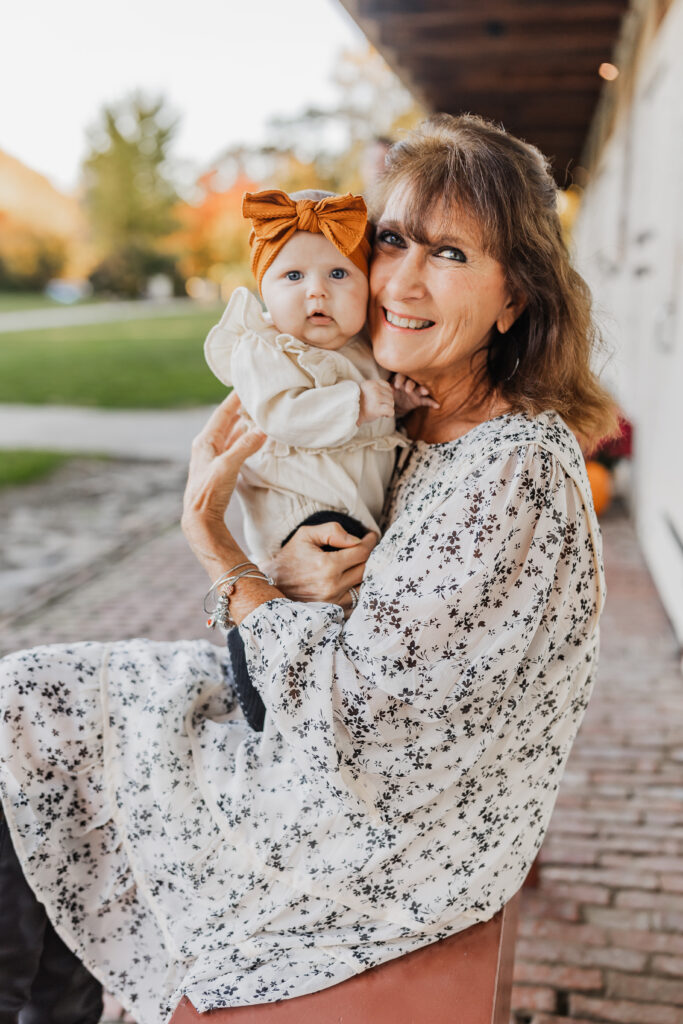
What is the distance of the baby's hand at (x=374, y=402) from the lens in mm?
1755

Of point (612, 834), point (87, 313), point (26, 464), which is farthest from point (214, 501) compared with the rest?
point (87, 313)

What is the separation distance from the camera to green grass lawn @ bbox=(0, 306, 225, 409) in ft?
43.9

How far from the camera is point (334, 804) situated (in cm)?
156

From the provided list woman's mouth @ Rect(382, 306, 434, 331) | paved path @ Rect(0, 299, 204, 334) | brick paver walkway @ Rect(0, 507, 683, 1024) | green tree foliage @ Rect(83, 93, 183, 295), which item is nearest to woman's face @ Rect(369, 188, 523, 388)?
woman's mouth @ Rect(382, 306, 434, 331)

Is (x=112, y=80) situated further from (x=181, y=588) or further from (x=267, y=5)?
(x=181, y=588)

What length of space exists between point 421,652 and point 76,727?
0.70m

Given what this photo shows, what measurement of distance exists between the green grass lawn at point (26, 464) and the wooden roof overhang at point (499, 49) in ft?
16.0

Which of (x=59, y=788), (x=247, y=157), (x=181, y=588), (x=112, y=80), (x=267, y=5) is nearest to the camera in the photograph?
(x=59, y=788)

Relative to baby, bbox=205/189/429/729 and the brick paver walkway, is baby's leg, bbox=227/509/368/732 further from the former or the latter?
the brick paver walkway

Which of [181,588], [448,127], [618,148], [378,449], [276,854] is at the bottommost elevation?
[181,588]

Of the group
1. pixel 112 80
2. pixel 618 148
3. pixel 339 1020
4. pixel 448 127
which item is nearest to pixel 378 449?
pixel 448 127

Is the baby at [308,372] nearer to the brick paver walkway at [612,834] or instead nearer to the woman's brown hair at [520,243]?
the woman's brown hair at [520,243]

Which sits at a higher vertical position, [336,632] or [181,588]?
[336,632]

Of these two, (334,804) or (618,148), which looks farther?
(618,148)
